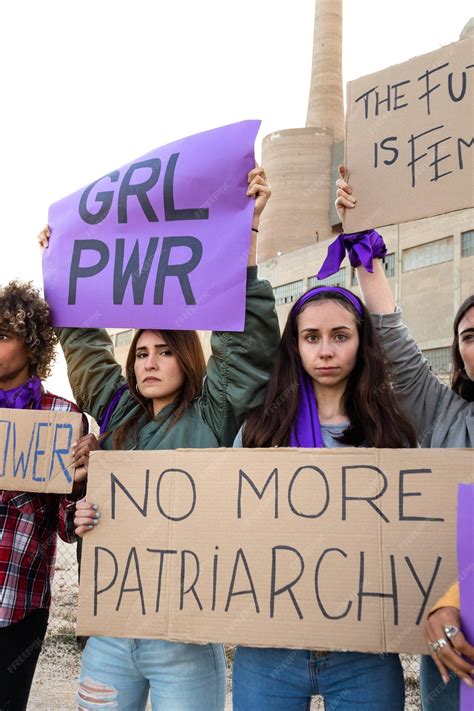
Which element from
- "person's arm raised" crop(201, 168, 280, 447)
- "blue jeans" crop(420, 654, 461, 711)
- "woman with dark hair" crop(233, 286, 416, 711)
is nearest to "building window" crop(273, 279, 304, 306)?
"person's arm raised" crop(201, 168, 280, 447)

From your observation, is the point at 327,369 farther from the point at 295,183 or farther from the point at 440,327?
the point at 295,183

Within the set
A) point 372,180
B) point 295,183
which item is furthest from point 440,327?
point 372,180

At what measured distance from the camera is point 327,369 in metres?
2.09

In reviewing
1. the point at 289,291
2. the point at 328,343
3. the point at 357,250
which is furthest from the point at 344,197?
the point at 289,291

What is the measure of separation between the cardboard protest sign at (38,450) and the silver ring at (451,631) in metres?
1.22

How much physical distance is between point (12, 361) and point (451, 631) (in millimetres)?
1703

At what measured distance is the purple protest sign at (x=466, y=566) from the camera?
140 centimetres

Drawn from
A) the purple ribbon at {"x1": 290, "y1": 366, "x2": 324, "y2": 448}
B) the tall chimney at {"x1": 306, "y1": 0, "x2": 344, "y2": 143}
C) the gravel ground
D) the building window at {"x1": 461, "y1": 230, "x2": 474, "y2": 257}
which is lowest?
the gravel ground

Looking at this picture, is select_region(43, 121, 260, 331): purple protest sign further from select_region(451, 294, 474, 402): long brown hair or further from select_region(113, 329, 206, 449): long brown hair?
select_region(451, 294, 474, 402): long brown hair

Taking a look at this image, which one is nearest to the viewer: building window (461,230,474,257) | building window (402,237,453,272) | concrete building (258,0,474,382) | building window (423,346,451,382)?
building window (461,230,474,257)

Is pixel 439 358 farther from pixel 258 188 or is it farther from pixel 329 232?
pixel 258 188

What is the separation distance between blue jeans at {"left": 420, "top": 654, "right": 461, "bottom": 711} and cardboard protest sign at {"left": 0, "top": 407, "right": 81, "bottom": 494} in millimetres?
1215

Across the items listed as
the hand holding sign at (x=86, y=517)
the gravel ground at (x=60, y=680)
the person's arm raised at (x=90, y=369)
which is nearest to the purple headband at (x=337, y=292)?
the person's arm raised at (x=90, y=369)

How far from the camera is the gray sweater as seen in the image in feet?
7.21
